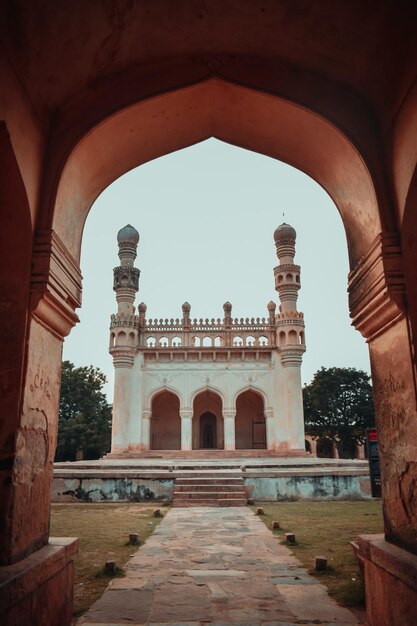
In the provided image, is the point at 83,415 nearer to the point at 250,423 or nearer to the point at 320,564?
the point at 250,423

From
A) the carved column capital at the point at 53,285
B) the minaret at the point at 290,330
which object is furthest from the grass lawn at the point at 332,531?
the minaret at the point at 290,330

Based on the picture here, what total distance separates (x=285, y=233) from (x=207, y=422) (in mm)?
10293

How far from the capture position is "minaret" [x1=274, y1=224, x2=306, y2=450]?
21094 mm

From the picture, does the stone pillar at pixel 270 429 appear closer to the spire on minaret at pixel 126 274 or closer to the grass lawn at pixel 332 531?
the spire on minaret at pixel 126 274

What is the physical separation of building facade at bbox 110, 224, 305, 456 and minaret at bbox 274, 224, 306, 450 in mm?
41

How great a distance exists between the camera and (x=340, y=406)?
3066 centimetres

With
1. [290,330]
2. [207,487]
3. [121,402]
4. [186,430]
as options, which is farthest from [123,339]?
[207,487]

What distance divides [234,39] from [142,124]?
3.04 feet

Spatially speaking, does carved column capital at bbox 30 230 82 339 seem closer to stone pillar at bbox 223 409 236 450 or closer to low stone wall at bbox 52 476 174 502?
low stone wall at bbox 52 476 174 502

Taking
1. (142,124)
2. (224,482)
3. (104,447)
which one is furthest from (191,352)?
(142,124)

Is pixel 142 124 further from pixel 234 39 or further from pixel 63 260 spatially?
pixel 63 260

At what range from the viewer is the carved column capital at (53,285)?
10.6ft

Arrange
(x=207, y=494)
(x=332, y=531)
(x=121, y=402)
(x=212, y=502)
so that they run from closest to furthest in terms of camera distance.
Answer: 1. (x=332, y=531)
2. (x=212, y=502)
3. (x=207, y=494)
4. (x=121, y=402)

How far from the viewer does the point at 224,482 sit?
37.6 ft
